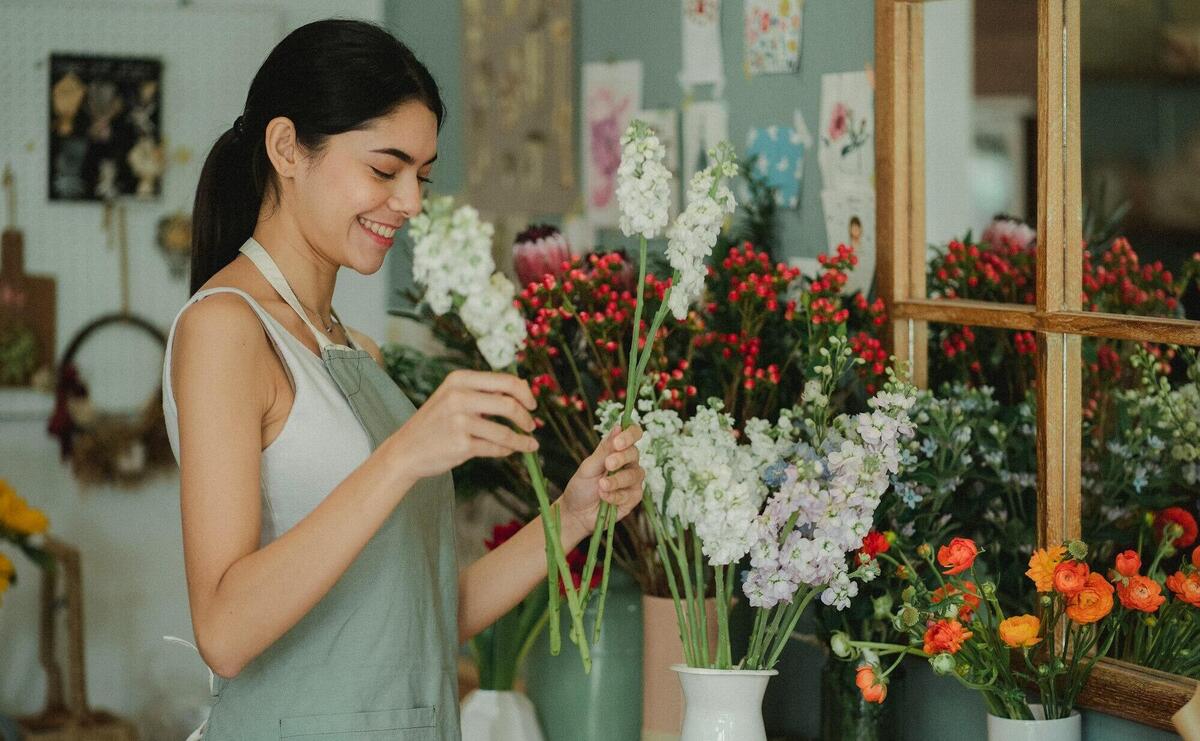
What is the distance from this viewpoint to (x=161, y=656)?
392cm

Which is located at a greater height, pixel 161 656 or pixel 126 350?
pixel 126 350

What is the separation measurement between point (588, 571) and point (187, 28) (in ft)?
9.97

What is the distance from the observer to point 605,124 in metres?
2.65

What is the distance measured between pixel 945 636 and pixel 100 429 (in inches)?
120

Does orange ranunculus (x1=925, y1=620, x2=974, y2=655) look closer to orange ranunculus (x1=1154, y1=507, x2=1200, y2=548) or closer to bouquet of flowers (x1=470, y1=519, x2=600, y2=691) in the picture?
orange ranunculus (x1=1154, y1=507, x2=1200, y2=548)

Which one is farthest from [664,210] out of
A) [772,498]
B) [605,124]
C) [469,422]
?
[605,124]

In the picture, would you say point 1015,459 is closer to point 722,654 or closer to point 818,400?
point 818,400

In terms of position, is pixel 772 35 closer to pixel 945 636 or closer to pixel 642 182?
pixel 642 182

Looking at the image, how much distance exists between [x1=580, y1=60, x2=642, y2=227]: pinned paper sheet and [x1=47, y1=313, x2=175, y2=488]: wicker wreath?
1.67 meters

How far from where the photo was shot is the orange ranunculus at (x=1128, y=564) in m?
1.40

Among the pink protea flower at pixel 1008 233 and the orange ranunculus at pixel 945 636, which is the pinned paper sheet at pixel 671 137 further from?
the orange ranunculus at pixel 945 636

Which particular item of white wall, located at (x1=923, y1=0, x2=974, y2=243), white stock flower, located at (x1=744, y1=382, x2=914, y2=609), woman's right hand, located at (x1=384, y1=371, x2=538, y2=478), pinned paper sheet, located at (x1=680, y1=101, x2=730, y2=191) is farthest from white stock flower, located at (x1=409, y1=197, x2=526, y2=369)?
pinned paper sheet, located at (x1=680, y1=101, x2=730, y2=191)

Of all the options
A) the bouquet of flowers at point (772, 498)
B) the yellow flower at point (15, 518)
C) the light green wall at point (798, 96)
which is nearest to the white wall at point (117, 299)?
the yellow flower at point (15, 518)

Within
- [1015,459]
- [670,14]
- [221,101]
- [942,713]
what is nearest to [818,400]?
[1015,459]
